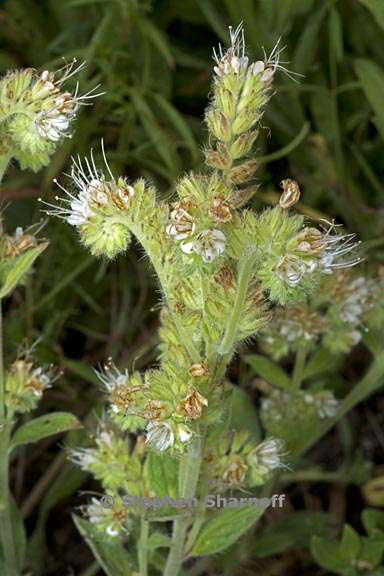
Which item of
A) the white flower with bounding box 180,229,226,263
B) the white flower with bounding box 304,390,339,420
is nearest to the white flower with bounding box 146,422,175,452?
the white flower with bounding box 180,229,226,263

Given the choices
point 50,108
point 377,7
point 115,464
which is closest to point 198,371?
point 115,464

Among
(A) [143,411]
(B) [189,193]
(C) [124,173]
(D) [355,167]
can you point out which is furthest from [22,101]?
(D) [355,167]

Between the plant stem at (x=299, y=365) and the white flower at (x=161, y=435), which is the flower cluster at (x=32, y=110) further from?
the plant stem at (x=299, y=365)

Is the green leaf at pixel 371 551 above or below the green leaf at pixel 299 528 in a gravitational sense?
above

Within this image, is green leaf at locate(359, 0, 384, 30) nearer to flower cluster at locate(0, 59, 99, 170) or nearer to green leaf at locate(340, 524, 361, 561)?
flower cluster at locate(0, 59, 99, 170)

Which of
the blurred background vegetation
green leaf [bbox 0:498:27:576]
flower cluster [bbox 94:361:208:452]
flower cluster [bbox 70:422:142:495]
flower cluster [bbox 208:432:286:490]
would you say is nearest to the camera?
flower cluster [bbox 94:361:208:452]

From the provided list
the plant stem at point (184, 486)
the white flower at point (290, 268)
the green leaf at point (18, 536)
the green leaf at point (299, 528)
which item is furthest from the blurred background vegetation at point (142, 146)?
the white flower at point (290, 268)
